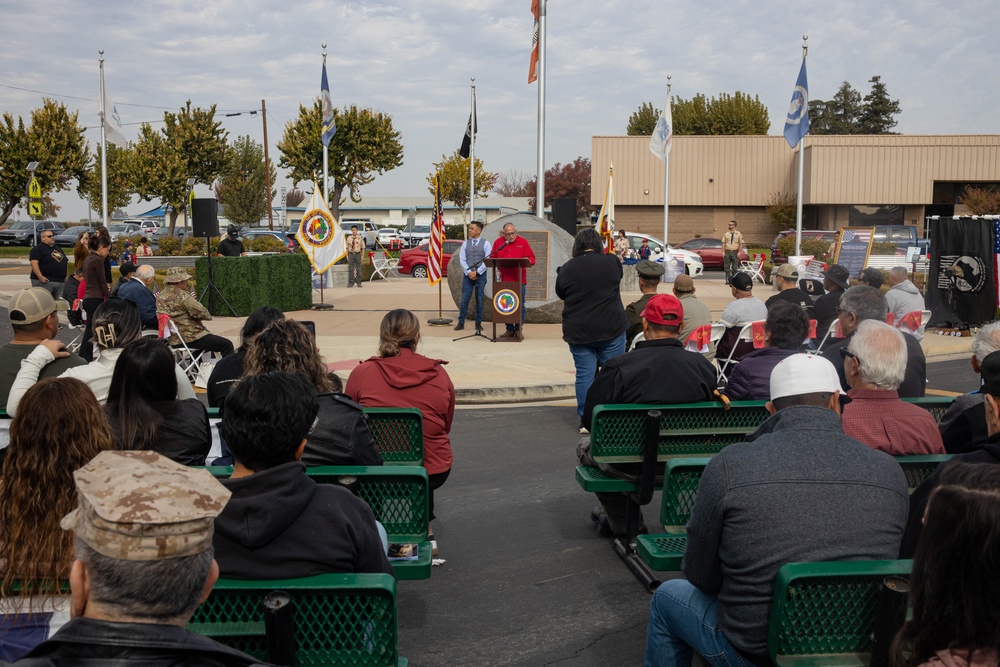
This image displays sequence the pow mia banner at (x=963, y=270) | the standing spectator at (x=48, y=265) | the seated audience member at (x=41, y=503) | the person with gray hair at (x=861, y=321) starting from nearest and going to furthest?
1. the seated audience member at (x=41, y=503)
2. the person with gray hair at (x=861, y=321)
3. the standing spectator at (x=48, y=265)
4. the pow mia banner at (x=963, y=270)

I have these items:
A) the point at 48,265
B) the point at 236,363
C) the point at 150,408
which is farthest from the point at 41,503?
the point at 48,265

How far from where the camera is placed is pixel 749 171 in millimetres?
49500

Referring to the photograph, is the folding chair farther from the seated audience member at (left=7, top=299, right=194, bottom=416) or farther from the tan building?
the seated audience member at (left=7, top=299, right=194, bottom=416)

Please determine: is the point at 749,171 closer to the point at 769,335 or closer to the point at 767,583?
the point at 769,335

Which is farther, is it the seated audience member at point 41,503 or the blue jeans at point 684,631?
the blue jeans at point 684,631

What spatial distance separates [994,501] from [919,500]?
120 centimetres

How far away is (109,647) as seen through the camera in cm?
166

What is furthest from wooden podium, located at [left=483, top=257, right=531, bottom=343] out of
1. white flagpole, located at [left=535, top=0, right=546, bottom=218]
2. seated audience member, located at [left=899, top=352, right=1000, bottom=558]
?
seated audience member, located at [left=899, top=352, right=1000, bottom=558]

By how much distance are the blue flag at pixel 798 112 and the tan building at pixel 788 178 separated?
24742 mm

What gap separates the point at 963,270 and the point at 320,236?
12.2 m

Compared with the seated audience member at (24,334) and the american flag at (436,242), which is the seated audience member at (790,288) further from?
the american flag at (436,242)

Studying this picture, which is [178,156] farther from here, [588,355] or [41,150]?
[588,355]

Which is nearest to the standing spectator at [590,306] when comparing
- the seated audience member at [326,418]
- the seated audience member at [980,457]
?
the seated audience member at [326,418]

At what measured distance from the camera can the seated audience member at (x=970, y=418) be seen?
175 inches
